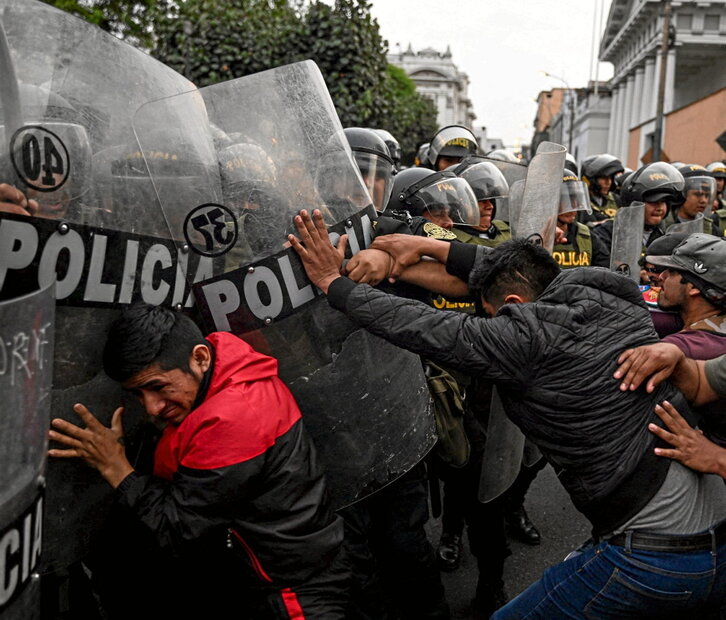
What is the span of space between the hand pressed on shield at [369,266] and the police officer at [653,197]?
3.64 m

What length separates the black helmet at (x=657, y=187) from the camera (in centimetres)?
541

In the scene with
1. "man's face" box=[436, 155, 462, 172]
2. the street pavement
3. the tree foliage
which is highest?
the tree foliage

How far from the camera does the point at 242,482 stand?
1797 mm

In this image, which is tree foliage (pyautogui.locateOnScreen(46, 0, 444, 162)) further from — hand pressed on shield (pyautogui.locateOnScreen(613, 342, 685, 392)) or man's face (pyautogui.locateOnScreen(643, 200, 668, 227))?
hand pressed on shield (pyautogui.locateOnScreen(613, 342, 685, 392))

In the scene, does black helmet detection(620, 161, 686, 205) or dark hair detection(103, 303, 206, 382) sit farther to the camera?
black helmet detection(620, 161, 686, 205)

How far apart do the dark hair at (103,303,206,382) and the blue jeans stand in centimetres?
125

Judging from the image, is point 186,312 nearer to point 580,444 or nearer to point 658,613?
point 580,444

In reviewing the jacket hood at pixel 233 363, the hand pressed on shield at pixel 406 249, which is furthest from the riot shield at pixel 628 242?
the jacket hood at pixel 233 363

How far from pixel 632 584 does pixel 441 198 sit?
2009 millimetres

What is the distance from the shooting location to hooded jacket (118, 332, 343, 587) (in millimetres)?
1776

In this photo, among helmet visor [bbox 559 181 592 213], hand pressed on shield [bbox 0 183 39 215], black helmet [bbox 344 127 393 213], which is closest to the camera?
hand pressed on shield [bbox 0 183 39 215]

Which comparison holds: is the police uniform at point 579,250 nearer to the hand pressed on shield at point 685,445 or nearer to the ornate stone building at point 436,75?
the hand pressed on shield at point 685,445

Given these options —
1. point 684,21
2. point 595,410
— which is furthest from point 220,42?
point 684,21

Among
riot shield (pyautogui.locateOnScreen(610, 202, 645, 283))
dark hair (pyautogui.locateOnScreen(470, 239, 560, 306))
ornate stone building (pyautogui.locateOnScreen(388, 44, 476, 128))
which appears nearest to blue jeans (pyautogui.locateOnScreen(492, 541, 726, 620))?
dark hair (pyautogui.locateOnScreen(470, 239, 560, 306))
